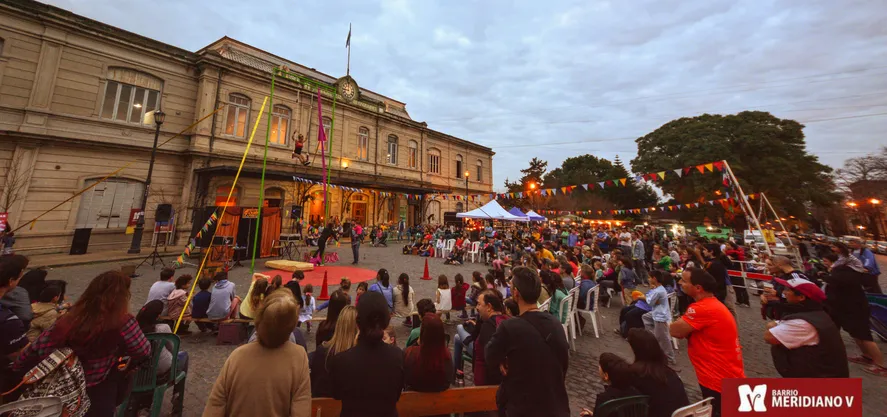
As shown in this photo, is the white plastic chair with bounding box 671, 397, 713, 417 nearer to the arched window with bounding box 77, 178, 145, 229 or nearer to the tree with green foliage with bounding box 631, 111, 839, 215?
the arched window with bounding box 77, 178, 145, 229

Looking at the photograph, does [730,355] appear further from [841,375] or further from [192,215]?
[192,215]

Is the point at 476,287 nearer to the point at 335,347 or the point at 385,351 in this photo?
the point at 335,347

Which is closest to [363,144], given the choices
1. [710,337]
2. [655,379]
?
[710,337]

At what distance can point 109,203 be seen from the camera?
13422 mm

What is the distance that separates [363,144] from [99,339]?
2151 cm

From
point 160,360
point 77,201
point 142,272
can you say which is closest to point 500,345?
point 160,360

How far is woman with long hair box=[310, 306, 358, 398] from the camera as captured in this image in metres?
2.36

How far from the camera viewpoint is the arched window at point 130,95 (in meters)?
13.7

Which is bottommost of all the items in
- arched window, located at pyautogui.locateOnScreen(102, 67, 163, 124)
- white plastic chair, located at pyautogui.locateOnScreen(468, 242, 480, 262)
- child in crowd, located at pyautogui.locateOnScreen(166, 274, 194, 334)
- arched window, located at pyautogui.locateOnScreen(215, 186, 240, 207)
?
child in crowd, located at pyautogui.locateOnScreen(166, 274, 194, 334)

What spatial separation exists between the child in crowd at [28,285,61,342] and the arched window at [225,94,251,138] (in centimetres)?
1631

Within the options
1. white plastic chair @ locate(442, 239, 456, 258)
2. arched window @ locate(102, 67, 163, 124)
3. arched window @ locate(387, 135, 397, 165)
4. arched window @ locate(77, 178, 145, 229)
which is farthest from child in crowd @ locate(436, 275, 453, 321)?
arched window @ locate(387, 135, 397, 165)

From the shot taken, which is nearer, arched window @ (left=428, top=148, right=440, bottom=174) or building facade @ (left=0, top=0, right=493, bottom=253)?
building facade @ (left=0, top=0, right=493, bottom=253)

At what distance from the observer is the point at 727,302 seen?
5258 millimetres

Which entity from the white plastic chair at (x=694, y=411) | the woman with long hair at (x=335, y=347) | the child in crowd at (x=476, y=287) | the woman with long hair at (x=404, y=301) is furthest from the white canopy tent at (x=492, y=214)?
the woman with long hair at (x=335, y=347)
